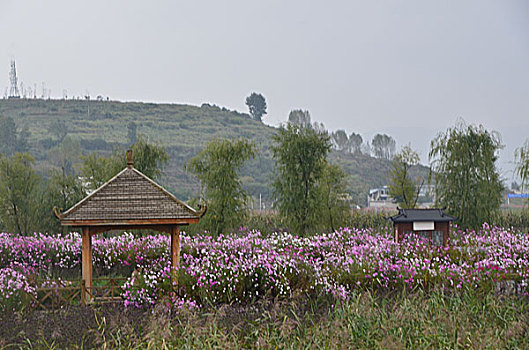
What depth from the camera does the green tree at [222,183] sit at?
15984mm

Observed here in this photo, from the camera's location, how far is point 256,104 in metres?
108

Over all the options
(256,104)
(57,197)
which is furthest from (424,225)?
(256,104)

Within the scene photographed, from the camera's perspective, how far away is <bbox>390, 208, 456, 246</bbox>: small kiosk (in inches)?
503

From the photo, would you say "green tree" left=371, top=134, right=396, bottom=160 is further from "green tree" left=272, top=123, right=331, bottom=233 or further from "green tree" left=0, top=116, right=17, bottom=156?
"green tree" left=272, top=123, right=331, bottom=233

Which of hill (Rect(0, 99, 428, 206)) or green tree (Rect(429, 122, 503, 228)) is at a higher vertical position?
hill (Rect(0, 99, 428, 206))

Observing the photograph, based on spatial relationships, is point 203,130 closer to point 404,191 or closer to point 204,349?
point 404,191

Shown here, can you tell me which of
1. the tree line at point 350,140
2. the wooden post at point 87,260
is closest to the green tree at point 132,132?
the tree line at point 350,140

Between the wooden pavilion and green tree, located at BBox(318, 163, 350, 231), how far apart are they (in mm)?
7362

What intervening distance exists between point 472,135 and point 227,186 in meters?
7.41

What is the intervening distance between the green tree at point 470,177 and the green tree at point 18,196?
12.0 m

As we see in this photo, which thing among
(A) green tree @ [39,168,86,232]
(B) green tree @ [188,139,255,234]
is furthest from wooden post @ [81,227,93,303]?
(A) green tree @ [39,168,86,232]

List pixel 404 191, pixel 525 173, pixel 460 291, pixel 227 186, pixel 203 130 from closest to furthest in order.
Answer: pixel 460 291 → pixel 525 173 → pixel 227 186 → pixel 404 191 → pixel 203 130

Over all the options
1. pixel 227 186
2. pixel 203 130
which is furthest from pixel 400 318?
pixel 203 130

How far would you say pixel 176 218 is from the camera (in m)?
9.80
